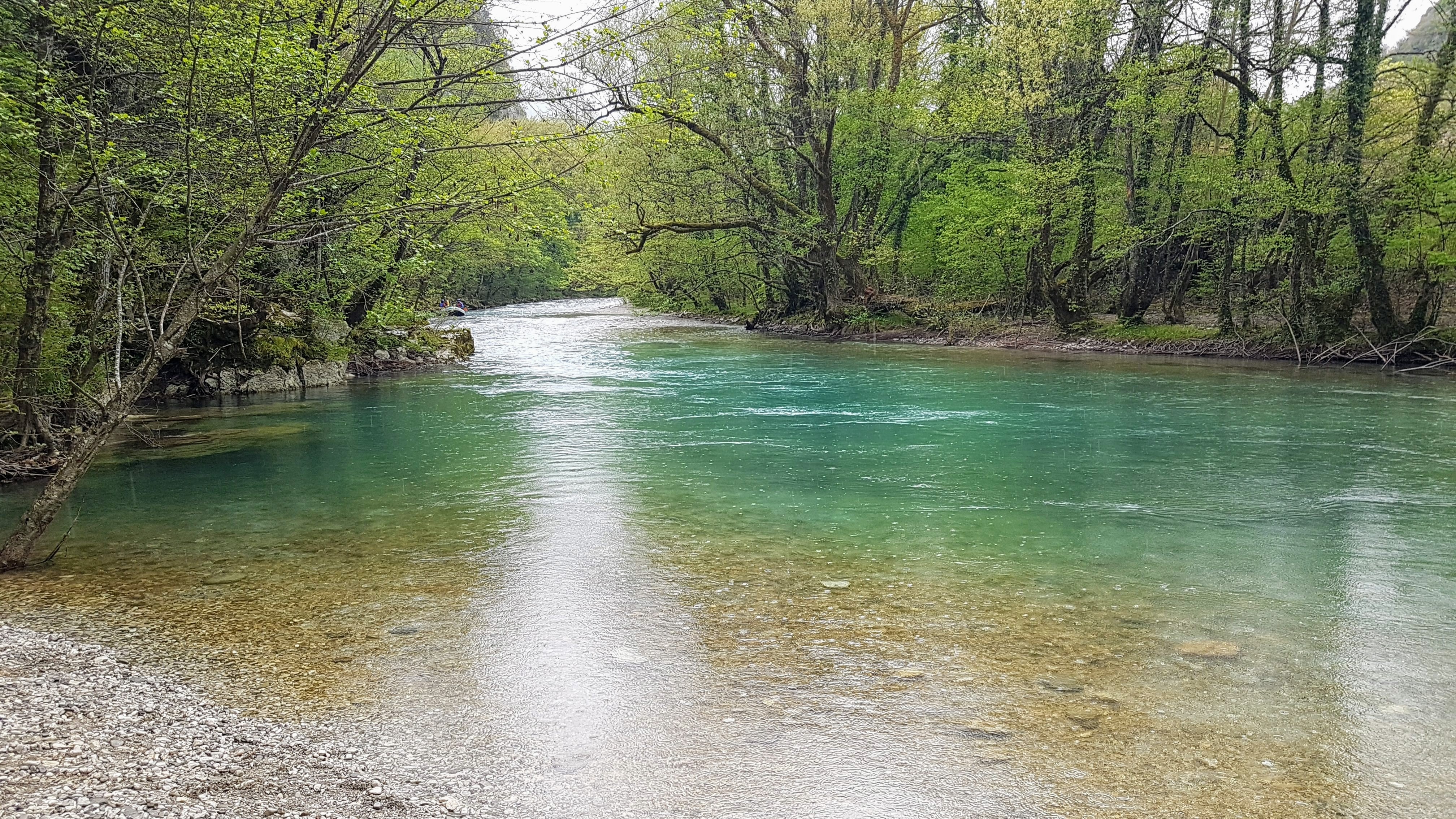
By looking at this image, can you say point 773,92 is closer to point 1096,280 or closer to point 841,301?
point 841,301

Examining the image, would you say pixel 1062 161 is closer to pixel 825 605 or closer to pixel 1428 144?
pixel 1428 144

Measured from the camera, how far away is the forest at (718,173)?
9.05 meters

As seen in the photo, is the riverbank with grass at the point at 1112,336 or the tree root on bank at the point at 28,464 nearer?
the tree root on bank at the point at 28,464

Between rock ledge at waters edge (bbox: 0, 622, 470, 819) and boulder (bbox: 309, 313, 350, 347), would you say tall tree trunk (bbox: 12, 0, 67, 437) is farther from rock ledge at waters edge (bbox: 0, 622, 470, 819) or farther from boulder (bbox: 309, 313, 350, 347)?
boulder (bbox: 309, 313, 350, 347)

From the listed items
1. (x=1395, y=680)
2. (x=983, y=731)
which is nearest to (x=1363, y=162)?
(x=1395, y=680)

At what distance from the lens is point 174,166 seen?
9.80 meters

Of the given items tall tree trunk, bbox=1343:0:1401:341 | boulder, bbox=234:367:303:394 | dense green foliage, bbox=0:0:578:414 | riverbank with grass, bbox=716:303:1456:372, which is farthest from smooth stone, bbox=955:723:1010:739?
tall tree trunk, bbox=1343:0:1401:341

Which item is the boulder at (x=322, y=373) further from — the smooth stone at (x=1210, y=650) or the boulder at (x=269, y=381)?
the smooth stone at (x=1210, y=650)

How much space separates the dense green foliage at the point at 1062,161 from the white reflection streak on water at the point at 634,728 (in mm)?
7517

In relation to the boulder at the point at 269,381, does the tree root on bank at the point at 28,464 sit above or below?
below

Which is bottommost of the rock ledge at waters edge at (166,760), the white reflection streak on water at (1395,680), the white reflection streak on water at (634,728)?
the white reflection streak on water at (1395,680)

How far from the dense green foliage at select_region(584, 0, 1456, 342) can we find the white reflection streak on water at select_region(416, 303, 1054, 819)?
296 inches

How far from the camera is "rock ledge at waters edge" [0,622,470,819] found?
13.7 ft

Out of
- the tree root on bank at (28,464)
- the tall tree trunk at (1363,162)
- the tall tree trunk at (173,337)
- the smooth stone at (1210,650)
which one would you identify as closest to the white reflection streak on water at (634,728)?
the smooth stone at (1210,650)
